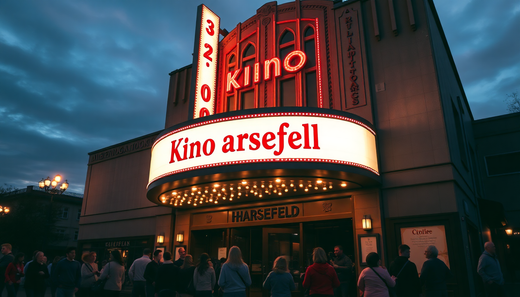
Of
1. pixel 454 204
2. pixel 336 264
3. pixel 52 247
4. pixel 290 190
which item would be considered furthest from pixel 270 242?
pixel 52 247

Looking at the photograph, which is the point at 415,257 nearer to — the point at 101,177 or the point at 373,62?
the point at 373,62

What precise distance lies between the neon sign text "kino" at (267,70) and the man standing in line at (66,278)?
32.9 ft

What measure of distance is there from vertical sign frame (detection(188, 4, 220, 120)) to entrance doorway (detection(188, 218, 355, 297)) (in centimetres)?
531

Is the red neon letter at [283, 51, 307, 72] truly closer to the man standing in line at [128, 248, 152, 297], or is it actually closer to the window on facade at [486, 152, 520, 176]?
the man standing in line at [128, 248, 152, 297]

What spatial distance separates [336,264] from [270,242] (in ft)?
13.6

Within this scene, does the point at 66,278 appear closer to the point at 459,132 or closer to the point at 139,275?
the point at 139,275

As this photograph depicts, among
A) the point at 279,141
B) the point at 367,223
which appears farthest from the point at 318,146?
the point at 367,223

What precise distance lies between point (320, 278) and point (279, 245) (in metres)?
7.59

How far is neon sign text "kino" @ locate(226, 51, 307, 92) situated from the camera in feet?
48.0

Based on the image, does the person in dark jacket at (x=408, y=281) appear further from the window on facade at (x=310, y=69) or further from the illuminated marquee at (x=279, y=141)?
the window on facade at (x=310, y=69)

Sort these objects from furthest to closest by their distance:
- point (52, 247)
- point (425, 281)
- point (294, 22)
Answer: point (52, 247)
point (294, 22)
point (425, 281)

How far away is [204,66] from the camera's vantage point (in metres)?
15.8

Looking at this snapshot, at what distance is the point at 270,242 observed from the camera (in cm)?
1375

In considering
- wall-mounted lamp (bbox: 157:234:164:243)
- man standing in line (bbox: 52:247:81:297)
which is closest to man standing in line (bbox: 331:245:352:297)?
man standing in line (bbox: 52:247:81:297)
